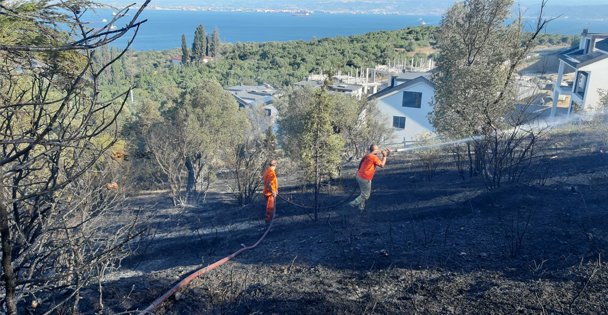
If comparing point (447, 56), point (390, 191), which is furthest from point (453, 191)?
point (447, 56)

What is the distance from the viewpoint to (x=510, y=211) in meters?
8.69

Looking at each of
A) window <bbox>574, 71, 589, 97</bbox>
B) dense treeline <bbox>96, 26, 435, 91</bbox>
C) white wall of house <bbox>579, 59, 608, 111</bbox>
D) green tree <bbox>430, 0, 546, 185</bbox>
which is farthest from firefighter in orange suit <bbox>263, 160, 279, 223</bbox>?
dense treeline <bbox>96, 26, 435, 91</bbox>

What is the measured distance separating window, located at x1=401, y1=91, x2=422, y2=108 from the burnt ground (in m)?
15.9

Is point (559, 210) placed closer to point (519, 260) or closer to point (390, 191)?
point (519, 260)

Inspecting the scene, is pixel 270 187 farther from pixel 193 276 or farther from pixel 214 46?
pixel 214 46

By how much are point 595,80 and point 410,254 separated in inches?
952

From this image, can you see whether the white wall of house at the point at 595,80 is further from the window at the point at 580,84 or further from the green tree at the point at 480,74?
the green tree at the point at 480,74

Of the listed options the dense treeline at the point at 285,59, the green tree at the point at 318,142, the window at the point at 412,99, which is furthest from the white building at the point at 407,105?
the dense treeline at the point at 285,59

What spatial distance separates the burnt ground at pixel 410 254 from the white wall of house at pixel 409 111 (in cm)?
1578

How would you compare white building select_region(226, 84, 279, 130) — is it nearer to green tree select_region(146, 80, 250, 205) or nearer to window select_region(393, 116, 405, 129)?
window select_region(393, 116, 405, 129)

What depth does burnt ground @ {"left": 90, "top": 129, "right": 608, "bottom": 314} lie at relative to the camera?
574 centimetres

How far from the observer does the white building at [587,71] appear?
25906mm

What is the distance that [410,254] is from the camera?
285 inches

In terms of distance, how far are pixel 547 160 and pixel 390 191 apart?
4.40 m
